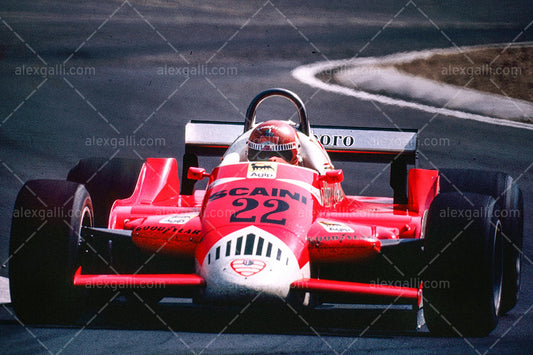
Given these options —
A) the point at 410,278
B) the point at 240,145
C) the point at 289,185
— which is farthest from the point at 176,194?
the point at 410,278

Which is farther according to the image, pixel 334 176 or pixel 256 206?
pixel 334 176

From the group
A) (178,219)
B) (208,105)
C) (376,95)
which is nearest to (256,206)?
(178,219)

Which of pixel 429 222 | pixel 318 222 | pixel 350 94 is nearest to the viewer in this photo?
pixel 429 222

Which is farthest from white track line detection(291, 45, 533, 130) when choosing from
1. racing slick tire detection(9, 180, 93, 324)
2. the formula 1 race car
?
racing slick tire detection(9, 180, 93, 324)

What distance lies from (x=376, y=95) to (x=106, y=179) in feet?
37.3

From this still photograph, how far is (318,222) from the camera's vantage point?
6.89 metres

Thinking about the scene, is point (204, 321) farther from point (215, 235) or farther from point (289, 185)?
point (289, 185)

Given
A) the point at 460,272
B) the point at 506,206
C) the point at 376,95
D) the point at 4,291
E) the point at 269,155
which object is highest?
the point at 376,95

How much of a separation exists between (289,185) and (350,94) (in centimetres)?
1250

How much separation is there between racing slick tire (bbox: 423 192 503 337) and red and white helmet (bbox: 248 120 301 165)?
1760mm

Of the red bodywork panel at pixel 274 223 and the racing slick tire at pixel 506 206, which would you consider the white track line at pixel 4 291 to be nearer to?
the red bodywork panel at pixel 274 223

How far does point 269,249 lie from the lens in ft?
20.4

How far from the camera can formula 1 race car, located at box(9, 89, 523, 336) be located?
20.0 ft

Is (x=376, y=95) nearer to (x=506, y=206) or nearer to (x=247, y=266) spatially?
(x=506, y=206)
